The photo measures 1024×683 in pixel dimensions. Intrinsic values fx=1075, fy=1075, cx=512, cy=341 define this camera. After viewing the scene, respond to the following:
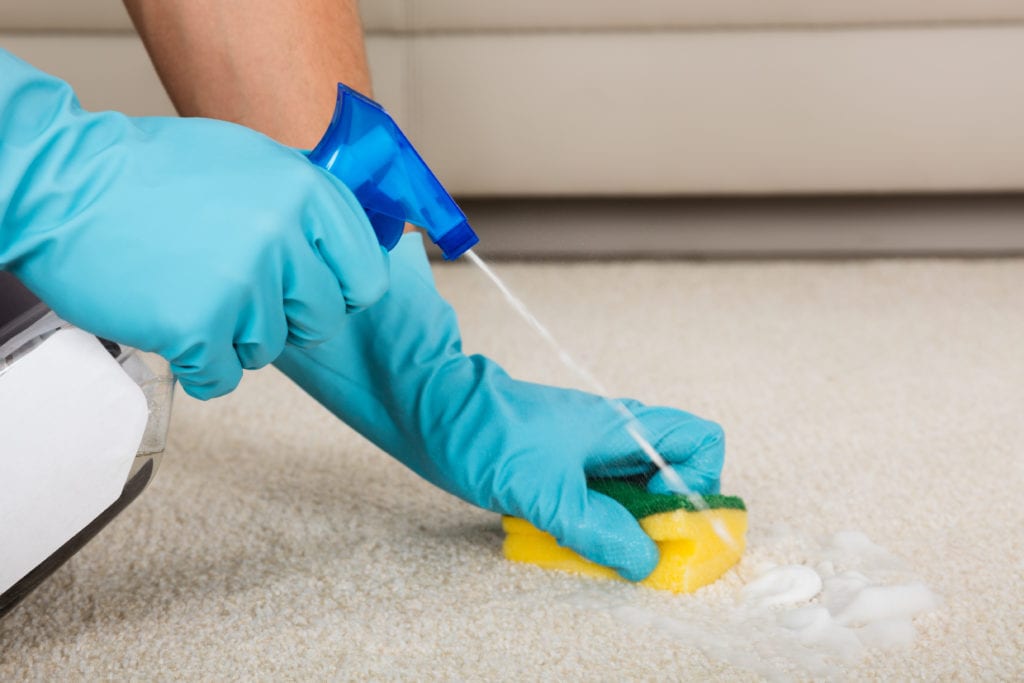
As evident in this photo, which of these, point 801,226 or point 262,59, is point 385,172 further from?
point 801,226

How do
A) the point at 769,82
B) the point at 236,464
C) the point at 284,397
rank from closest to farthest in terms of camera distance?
the point at 236,464
the point at 284,397
the point at 769,82

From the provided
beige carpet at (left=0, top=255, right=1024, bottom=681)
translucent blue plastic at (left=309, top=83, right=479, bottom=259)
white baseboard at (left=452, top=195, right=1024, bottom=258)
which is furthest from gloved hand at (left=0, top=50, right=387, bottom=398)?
white baseboard at (left=452, top=195, right=1024, bottom=258)

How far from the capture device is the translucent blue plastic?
56cm

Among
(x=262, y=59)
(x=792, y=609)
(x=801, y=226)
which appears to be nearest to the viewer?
Result: (x=792, y=609)

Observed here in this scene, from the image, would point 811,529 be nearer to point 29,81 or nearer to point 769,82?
point 29,81

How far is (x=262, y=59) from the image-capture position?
31.8 inches

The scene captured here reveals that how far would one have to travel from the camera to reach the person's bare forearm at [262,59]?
806 millimetres

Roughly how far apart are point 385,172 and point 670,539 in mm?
306

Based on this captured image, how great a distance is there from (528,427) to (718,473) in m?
0.14

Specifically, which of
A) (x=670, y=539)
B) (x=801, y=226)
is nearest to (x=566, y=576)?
(x=670, y=539)

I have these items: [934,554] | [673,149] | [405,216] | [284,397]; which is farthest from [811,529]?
[673,149]

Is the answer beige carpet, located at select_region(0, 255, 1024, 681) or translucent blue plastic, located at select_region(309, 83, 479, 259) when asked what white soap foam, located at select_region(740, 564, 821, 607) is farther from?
translucent blue plastic, located at select_region(309, 83, 479, 259)

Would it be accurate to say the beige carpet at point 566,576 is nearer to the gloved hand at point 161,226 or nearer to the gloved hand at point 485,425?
the gloved hand at point 485,425

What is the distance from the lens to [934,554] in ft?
2.39
